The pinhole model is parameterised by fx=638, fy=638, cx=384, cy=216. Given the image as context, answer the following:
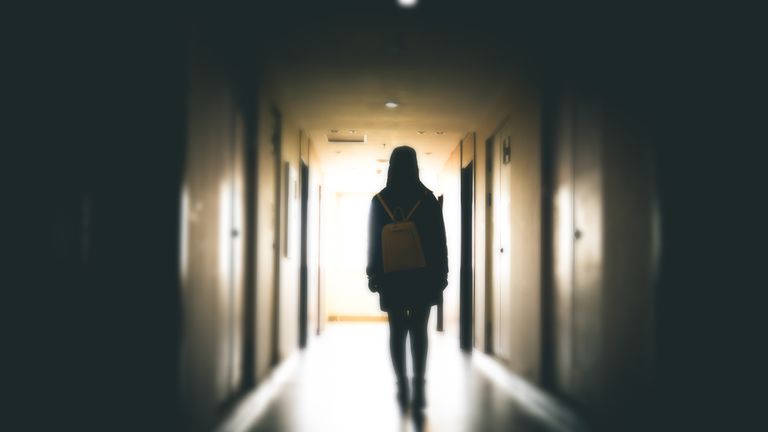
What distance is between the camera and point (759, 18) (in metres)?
1.98

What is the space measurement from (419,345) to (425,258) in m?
0.46

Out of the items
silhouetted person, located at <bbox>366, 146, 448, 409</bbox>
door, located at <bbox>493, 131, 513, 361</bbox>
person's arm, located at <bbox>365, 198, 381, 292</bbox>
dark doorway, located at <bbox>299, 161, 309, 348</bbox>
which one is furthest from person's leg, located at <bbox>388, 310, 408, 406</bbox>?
dark doorway, located at <bbox>299, 161, 309, 348</bbox>

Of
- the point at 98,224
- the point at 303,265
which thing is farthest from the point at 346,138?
the point at 98,224

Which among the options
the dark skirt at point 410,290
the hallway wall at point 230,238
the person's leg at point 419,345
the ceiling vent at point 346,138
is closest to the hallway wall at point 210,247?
the hallway wall at point 230,238

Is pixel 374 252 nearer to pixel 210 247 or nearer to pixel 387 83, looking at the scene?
pixel 210 247

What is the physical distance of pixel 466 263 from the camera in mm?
6539

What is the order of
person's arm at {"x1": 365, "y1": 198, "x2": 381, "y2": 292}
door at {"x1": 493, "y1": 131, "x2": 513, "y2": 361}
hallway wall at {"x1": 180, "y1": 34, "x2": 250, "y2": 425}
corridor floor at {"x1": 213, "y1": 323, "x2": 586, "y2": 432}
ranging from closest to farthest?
hallway wall at {"x1": 180, "y1": 34, "x2": 250, "y2": 425} → corridor floor at {"x1": 213, "y1": 323, "x2": 586, "y2": 432} → person's arm at {"x1": 365, "y1": 198, "x2": 381, "y2": 292} → door at {"x1": 493, "y1": 131, "x2": 513, "y2": 361}

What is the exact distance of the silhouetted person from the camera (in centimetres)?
333

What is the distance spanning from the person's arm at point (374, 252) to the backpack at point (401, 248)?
0.24 feet

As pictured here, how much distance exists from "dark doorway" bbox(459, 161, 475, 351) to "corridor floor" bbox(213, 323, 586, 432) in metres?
0.57

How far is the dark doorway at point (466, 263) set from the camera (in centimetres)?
640

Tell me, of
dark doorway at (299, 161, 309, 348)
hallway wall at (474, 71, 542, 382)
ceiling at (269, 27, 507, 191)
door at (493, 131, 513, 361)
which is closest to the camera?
ceiling at (269, 27, 507, 191)

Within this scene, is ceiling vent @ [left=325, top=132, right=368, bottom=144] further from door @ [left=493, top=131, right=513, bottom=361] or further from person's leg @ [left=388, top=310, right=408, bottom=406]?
person's leg @ [left=388, top=310, right=408, bottom=406]

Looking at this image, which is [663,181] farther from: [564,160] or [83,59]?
[83,59]
